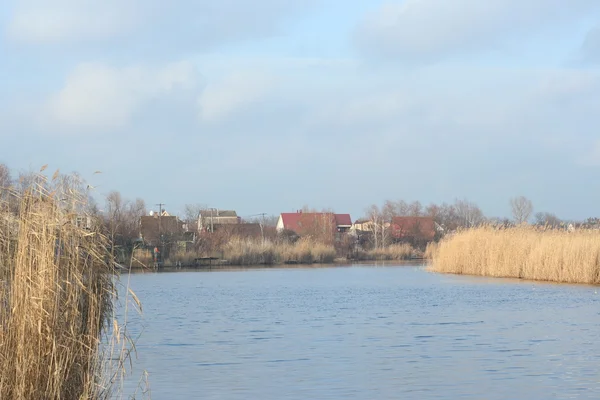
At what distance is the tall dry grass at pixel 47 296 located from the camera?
6.70 m

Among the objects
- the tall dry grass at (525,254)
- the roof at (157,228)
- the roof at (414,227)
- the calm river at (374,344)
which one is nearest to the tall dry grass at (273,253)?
the roof at (157,228)

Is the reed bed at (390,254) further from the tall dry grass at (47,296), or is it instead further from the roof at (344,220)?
the roof at (344,220)

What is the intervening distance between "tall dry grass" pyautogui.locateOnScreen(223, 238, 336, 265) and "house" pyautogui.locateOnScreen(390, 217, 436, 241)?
68.0 ft

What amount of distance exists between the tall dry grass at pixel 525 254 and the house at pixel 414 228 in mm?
36703

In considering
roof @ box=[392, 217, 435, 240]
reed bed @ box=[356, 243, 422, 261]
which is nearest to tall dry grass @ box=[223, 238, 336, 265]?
reed bed @ box=[356, 243, 422, 261]

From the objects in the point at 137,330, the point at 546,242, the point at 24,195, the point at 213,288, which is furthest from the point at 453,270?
the point at 24,195

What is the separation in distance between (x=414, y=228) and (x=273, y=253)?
24.9m

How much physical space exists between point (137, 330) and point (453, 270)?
20854mm

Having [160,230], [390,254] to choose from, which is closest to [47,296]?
[160,230]

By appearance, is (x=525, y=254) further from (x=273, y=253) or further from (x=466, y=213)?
(x=466, y=213)

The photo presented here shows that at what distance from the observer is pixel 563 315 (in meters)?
18.2

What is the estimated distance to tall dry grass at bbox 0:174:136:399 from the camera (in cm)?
670

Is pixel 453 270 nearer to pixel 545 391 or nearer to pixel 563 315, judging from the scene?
pixel 563 315

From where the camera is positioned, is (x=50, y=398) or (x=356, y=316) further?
(x=356, y=316)
